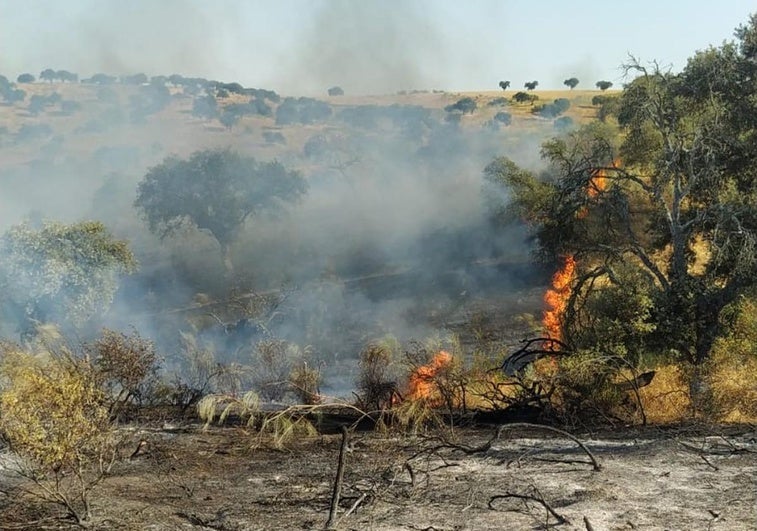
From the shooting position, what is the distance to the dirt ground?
816 centimetres

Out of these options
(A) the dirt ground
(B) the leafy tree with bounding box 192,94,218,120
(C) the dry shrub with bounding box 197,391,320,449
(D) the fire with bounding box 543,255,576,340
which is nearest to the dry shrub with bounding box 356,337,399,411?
(C) the dry shrub with bounding box 197,391,320,449

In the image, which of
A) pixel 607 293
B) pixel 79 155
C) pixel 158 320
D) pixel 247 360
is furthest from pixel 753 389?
pixel 79 155

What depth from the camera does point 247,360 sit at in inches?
898

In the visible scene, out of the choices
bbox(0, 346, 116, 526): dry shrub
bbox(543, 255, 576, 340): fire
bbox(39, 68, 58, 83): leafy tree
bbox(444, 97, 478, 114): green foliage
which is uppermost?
bbox(39, 68, 58, 83): leafy tree

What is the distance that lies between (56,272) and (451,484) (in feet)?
62.9

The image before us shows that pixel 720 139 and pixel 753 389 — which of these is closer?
pixel 753 389

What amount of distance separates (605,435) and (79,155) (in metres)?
60.2

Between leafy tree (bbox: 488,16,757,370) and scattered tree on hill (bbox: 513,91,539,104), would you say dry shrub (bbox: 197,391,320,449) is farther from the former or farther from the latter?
scattered tree on hill (bbox: 513,91,539,104)

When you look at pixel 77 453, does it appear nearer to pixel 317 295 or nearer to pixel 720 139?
pixel 720 139

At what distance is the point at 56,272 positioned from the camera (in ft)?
78.9

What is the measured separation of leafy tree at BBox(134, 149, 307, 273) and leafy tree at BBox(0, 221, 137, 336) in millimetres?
10559

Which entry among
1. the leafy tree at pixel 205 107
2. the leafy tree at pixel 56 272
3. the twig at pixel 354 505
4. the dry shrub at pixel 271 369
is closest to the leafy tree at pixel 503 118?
the leafy tree at pixel 205 107

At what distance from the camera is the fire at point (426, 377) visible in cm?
1500

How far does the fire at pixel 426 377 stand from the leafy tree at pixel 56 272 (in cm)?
1428
